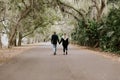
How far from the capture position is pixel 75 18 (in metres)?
44.6

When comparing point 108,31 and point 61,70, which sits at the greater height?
point 108,31

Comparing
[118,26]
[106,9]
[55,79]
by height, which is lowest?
[55,79]

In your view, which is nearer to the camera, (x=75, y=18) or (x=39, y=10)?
(x=39, y=10)

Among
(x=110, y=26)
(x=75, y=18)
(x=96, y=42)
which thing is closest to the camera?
(x=110, y=26)

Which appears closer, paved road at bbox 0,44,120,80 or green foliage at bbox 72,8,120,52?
paved road at bbox 0,44,120,80

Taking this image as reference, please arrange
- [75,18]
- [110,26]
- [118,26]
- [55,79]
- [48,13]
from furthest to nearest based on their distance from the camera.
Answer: [48,13], [75,18], [110,26], [118,26], [55,79]

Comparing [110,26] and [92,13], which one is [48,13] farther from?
[110,26]

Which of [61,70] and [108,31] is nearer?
[61,70]

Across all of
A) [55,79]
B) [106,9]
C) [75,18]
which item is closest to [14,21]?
[75,18]

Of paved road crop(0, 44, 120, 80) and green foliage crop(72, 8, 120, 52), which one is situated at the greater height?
green foliage crop(72, 8, 120, 52)

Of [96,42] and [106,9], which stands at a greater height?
[106,9]

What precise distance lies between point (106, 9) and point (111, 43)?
31.5 ft

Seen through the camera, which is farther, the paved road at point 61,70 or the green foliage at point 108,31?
the green foliage at point 108,31

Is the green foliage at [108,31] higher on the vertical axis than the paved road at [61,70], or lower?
higher
